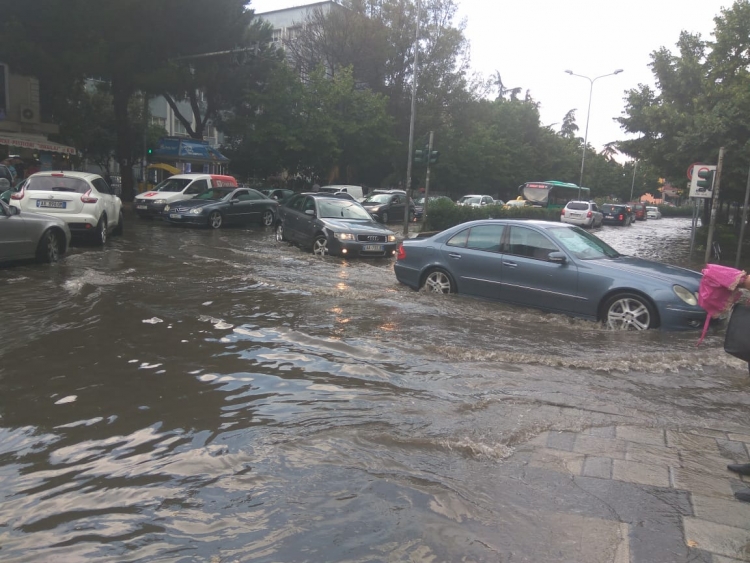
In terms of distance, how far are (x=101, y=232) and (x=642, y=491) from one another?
43.7ft

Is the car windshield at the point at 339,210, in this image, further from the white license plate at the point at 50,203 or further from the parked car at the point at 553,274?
the white license plate at the point at 50,203

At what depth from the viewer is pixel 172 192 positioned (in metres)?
23.2

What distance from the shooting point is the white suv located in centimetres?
1309

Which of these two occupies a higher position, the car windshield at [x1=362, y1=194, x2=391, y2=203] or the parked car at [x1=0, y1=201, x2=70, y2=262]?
the car windshield at [x1=362, y1=194, x2=391, y2=203]

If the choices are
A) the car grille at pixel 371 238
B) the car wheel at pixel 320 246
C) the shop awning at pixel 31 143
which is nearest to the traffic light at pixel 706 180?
the car grille at pixel 371 238

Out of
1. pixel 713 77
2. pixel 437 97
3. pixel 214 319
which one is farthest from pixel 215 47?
pixel 214 319

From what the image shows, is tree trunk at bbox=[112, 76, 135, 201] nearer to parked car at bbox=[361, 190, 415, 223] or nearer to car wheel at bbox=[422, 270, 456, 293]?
parked car at bbox=[361, 190, 415, 223]

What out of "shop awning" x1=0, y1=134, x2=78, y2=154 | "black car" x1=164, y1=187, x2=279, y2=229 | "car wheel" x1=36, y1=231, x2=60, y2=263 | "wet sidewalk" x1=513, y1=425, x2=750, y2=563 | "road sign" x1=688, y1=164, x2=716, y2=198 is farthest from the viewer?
"shop awning" x1=0, y1=134, x2=78, y2=154

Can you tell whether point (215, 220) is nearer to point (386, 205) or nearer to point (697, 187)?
point (386, 205)

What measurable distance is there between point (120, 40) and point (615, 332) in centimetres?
2444

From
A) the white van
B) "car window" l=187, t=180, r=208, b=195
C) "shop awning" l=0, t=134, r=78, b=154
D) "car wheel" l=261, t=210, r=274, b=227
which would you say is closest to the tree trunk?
"shop awning" l=0, t=134, r=78, b=154

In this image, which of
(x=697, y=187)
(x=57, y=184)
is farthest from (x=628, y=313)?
(x=57, y=184)

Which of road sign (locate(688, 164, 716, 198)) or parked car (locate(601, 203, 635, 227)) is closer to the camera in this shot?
road sign (locate(688, 164, 716, 198))

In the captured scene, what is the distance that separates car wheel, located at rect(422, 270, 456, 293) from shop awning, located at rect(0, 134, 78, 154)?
22166 mm
